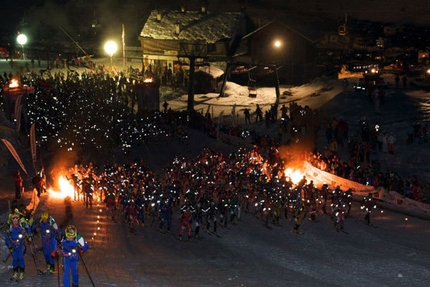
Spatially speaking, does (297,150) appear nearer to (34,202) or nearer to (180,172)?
(180,172)

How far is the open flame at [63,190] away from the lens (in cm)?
2384

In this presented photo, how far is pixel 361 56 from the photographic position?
49.8 m

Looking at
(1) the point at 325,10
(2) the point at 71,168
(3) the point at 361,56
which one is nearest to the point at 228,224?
(2) the point at 71,168

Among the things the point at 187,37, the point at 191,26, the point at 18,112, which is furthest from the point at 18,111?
the point at 191,26

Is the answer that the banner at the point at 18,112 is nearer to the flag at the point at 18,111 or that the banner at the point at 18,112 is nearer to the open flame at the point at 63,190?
the flag at the point at 18,111

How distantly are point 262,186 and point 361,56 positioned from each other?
28568 millimetres

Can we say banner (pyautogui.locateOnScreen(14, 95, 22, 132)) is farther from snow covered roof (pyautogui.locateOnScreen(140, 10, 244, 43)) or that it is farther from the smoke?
snow covered roof (pyautogui.locateOnScreen(140, 10, 244, 43))

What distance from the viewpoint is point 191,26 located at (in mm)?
51562

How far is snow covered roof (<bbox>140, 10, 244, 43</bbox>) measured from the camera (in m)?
51.1

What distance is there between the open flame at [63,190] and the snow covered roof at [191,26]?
27.1 metres

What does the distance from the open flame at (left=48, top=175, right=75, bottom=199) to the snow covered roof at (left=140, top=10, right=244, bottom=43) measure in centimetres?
2707

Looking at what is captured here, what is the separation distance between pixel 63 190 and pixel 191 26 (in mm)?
28587

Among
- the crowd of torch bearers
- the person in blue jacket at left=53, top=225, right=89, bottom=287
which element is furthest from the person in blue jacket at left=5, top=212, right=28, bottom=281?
the crowd of torch bearers

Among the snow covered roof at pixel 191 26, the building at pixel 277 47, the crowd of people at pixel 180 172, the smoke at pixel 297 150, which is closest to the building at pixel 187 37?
the snow covered roof at pixel 191 26
